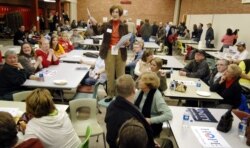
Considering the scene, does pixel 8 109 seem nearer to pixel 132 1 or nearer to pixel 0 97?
pixel 0 97

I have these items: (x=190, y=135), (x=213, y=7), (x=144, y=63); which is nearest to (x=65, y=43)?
(x=144, y=63)

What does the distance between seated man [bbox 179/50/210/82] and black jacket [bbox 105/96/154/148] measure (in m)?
2.87

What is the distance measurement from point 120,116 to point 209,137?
0.94 m

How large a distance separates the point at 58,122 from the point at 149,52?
2955 mm

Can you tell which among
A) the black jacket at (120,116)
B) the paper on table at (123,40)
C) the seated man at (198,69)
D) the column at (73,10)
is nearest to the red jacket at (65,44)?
the paper on table at (123,40)

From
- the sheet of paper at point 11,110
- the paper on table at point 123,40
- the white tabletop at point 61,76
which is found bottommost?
the sheet of paper at point 11,110

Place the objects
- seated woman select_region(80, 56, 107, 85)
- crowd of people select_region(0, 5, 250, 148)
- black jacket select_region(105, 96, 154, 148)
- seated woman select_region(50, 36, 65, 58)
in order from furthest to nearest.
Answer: seated woman select_region(50, 36, 65, 58) → seated woman select_region(80, 56, 107, 85) → black jacket select_region(105, 96, 154, 148) → crowd of people select_region(0, 5, 250, 148)

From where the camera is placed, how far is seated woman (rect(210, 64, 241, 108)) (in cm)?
350

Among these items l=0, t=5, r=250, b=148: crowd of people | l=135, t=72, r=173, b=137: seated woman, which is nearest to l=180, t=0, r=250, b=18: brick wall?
l=0, t=5, r=250, b=148: crowd of people

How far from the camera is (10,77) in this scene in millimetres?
3469

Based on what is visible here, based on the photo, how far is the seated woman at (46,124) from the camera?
1.86m

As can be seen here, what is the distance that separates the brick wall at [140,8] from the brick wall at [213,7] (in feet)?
4.53

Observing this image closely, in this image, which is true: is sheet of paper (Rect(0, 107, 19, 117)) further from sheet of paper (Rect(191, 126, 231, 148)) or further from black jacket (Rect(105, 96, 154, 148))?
sheet of paper (Rect(191, 126, 231, 148))

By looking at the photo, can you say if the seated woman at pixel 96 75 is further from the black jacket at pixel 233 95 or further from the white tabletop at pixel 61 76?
the black jacket at pixel 233 95
